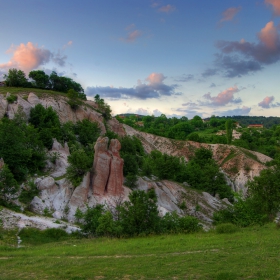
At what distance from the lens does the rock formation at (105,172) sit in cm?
3744

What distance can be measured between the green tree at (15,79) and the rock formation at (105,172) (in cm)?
3938

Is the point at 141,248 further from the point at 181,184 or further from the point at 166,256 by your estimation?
the point at 181,184

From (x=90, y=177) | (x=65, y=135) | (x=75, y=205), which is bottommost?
(x=75, y=205)

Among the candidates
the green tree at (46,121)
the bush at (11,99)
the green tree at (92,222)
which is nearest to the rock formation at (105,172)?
the green tree at (46,121)

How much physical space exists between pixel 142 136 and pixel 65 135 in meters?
35.8

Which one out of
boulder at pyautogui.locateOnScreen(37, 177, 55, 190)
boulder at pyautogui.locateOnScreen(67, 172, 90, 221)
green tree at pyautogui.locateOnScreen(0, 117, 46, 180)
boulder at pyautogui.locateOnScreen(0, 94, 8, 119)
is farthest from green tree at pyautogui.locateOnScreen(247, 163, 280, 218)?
boulder at pyautogui.locateOnScreen(0, 94, 8, 119)

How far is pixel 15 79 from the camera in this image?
69688 millimetres

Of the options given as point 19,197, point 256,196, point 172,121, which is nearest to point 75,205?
point 19,197

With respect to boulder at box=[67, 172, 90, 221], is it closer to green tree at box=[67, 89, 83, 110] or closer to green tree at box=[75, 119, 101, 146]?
green tree at box=[75, 119, 101, 146]

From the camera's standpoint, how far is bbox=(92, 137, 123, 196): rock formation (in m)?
37.4

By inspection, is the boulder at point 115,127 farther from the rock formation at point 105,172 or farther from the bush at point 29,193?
the bush at point 29,193

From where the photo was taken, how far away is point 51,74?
75.0m

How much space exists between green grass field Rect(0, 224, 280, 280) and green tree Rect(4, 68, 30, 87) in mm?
59119

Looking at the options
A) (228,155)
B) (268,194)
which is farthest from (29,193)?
(228,155)
